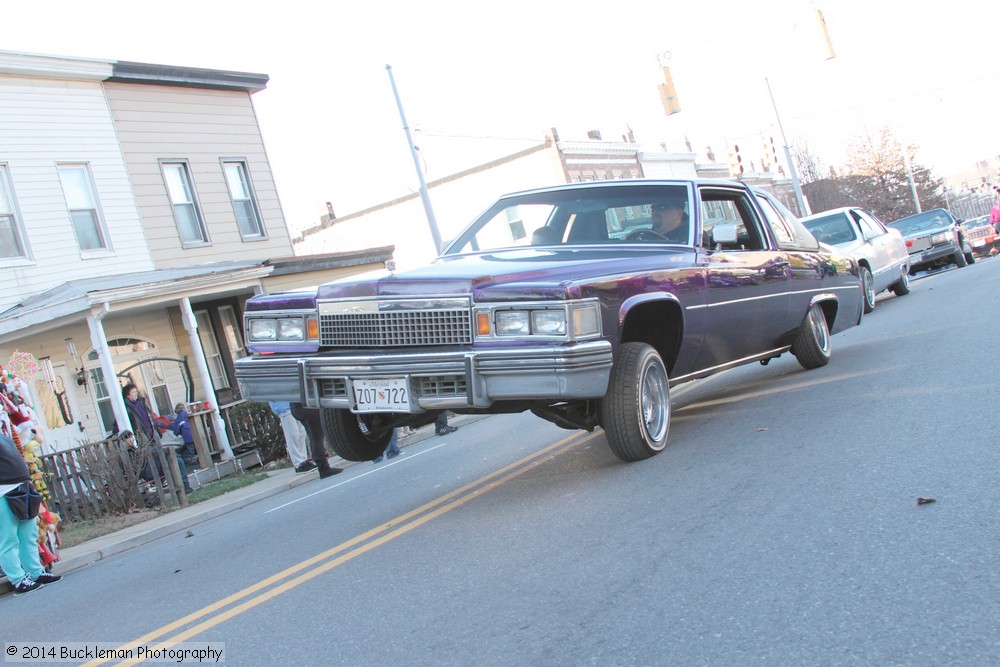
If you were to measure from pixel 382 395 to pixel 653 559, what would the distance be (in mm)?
1971

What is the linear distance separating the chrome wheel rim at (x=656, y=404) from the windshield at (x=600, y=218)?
113 centimetres

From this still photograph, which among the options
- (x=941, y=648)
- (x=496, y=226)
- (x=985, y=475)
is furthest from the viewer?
(x=496, y=226)

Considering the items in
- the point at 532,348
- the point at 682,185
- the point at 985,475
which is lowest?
the point at 985,475

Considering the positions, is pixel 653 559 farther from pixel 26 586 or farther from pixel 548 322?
pixel 26 586

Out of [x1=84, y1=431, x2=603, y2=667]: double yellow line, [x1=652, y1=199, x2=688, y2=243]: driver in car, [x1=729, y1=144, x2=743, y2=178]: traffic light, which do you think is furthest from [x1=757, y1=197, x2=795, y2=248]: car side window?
[x1=729, y1=144, x2=743, y2=178]: traffic light

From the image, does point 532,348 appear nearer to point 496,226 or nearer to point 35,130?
point 496,226

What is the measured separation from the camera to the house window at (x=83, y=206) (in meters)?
17.1

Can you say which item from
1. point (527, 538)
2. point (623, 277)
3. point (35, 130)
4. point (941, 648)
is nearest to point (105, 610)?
point (527, 538)

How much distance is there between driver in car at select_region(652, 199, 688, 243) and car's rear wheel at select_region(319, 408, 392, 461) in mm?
2377

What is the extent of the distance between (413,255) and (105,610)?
4058cm

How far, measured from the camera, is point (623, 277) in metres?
5.43

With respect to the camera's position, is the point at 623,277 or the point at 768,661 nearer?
the point at 768,661

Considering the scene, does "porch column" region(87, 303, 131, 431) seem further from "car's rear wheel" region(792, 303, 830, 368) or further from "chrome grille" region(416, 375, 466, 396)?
"chrome grille" region(416, 375, 466, 396)
